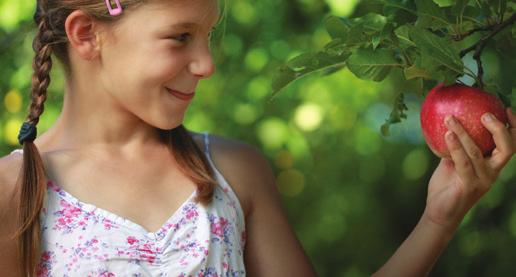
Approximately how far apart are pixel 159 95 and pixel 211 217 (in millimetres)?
236

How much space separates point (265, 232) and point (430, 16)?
0.58 meters

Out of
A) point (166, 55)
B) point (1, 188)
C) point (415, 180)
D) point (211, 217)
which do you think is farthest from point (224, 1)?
point (415, 180)

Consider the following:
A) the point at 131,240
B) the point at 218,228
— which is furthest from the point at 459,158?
the point at 131,240

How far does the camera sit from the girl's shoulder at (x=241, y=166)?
1982 millimetres

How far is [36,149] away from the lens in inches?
71.8

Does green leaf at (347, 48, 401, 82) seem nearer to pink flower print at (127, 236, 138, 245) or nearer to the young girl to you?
the young girl

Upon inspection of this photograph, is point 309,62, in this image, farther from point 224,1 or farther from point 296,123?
point 296,123

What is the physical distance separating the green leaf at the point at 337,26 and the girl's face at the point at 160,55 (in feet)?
0.79

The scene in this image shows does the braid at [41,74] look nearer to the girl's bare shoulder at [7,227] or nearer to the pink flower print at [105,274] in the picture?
Answer: the girl's bare shoulder at [7,227]

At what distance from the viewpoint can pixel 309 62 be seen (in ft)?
5.48

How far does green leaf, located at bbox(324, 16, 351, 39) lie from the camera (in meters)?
1.65

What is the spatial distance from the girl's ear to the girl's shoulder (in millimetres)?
290

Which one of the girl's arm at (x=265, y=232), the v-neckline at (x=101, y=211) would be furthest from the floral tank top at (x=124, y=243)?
the girl's arm at (x=265, y=232)

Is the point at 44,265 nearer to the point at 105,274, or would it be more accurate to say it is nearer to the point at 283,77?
the point at 105,274
